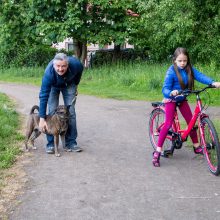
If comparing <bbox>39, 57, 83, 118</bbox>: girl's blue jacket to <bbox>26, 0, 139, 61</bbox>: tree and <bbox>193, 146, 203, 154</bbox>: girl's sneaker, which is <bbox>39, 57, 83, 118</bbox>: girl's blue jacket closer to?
<bbox>193, 146, 203, 154</bbox>: girl's sneaker

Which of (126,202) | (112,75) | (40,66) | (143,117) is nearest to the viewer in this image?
(126,202)

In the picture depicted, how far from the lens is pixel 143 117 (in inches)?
428

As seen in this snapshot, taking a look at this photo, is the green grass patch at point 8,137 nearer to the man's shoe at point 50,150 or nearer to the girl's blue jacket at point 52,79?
the man's shoe at point 50,150

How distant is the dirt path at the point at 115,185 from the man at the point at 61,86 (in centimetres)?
32

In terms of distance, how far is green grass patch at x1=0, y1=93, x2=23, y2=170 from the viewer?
7.06 metres

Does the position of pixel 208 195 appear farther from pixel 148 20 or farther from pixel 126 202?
pixel 148 20

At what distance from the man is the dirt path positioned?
1.07 ft

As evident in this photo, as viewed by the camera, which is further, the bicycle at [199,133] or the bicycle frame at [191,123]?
the bicycle frame at [191,123]

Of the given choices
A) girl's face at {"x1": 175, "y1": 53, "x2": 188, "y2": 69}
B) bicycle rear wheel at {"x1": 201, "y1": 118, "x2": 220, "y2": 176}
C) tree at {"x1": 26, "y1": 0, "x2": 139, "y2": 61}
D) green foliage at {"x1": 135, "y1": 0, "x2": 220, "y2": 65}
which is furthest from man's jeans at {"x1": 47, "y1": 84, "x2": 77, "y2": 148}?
tree at {"x1": 26, "y1": 0, "x2": 139, "y2": 61}

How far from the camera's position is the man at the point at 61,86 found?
701cm

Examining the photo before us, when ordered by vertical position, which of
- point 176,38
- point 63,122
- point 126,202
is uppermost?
point 176,38

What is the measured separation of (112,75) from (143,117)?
8.23 m

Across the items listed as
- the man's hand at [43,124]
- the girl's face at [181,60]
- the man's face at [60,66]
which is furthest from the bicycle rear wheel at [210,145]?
the man's hand at [43,124]

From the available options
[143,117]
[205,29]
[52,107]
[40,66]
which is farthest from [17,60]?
[52,107]
